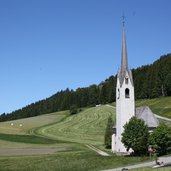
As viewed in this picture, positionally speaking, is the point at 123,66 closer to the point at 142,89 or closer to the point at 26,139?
the point at 26,139

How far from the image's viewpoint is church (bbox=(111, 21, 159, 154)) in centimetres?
7119

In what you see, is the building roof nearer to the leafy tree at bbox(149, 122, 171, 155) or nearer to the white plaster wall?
the white plaster wall

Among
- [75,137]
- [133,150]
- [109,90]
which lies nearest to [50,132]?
[75,137]

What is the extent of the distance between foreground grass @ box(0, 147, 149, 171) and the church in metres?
12.5

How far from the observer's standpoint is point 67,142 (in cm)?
8575

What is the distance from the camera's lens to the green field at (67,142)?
52.3m

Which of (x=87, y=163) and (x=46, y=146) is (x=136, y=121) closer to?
(x=87, y=163)

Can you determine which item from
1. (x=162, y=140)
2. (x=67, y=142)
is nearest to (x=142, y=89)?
(x=67, y=142)

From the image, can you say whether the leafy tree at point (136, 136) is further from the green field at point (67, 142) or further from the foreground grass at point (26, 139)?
the foreground grass at point (26, 139)

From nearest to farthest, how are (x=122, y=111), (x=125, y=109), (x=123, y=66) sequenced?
1. (x=122, y=111)
2. (x=125, y=109)
3. (x=123, y=66)

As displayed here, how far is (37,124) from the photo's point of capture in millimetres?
126312

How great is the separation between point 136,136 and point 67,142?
24.9 metres

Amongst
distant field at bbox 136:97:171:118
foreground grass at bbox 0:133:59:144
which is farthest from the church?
distant field at bbox 136:97:171:118

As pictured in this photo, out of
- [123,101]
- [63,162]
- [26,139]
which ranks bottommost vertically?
[63,162]
